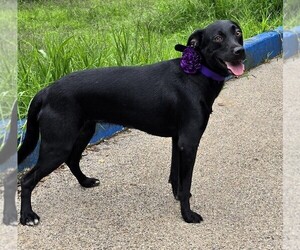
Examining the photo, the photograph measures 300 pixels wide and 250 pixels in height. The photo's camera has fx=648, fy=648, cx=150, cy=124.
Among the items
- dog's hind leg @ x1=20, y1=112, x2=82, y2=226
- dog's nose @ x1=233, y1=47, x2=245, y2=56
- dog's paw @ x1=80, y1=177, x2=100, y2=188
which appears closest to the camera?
dog's nose @ x1=233, y1=47, x2=245, y2=56

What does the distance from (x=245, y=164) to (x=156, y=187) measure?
0.82 metres

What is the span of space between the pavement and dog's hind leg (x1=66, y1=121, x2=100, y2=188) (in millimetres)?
71

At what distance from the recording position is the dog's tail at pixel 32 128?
4.07 metres

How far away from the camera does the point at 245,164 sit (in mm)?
5016

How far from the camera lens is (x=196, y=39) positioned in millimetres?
4043

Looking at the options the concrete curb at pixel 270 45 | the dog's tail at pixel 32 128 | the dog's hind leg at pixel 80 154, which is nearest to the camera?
the dog's tail at pixel 32 128

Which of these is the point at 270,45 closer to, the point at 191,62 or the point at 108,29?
the point at 108,29

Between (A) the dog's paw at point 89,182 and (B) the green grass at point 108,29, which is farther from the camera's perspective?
(B) the green grass at point 108,29

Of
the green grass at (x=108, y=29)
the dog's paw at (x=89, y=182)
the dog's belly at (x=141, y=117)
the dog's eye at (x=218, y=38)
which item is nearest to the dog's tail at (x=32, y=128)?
the dog's belly at (x=141, y=117)

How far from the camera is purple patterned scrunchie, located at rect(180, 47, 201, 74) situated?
403 cm

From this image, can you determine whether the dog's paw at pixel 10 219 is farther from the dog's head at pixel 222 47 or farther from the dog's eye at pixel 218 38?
the dog's eye at pixel 218 38

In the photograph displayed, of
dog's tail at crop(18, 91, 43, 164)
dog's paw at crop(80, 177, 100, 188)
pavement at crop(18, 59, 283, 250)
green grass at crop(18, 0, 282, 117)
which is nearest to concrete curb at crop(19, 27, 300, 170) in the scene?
green grass at crop(18, 0, 282, 117)

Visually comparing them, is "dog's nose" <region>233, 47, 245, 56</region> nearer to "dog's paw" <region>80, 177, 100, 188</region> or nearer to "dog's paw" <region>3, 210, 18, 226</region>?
"dog's paw" <region>80, 177, 100, 188</region>

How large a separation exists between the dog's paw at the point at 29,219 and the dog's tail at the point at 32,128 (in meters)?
0.39
